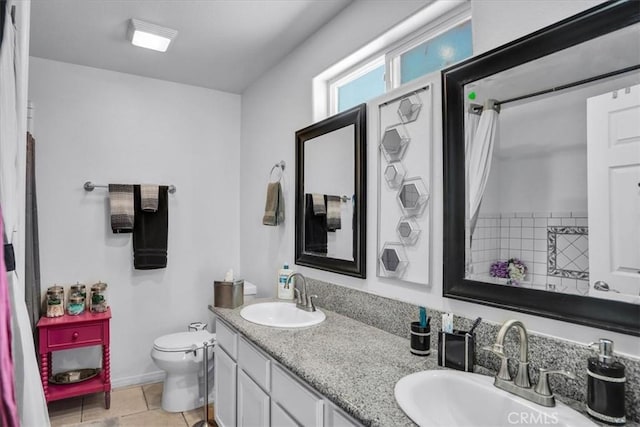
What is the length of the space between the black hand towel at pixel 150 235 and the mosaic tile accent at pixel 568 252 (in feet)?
9.25

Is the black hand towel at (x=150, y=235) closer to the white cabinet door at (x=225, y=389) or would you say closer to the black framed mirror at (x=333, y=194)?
the white cabinet door at (x=225, y=389)

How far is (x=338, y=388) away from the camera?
1.21 meters

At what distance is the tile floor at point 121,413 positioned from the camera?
2525 millimetres

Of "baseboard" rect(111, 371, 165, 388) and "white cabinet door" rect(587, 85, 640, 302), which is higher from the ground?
"white cabinet door" rect(587, 85, 640, 302)

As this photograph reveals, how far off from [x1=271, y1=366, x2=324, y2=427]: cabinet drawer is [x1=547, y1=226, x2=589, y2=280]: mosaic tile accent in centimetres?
87

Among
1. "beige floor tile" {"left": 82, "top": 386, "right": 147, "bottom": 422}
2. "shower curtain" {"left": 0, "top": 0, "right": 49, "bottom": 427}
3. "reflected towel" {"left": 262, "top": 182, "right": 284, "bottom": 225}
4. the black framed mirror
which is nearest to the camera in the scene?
"shower curtain" {"left": 0, "top": 0, "right": 49, "bottom": 427}

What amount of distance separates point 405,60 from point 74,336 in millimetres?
2799

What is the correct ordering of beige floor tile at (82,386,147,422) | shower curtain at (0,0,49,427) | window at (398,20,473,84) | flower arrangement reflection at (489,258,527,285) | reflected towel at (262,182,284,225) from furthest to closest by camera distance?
reflected towel at (262,182,284,225) < beige floor tile at (82,386,147,422) < window at (398,20,473,84) < flower arrangement reflection at (489,258,527,285) < shower curtain at (0,0,49,427)

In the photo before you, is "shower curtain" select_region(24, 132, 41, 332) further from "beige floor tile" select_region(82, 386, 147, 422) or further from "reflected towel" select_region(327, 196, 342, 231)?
"reflected towel" select_region(327, 196, 342, 231)

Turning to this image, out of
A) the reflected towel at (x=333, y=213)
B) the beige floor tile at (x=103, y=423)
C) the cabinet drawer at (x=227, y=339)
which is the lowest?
the beige floor tile at (x=103, y=423)

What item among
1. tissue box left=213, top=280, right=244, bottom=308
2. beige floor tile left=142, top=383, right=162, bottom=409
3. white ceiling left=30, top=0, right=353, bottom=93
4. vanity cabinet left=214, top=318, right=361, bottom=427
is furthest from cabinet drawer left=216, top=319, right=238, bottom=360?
white ceiling left=30, top=0, right=353, bottom=93

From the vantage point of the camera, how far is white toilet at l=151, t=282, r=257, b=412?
8.36ft

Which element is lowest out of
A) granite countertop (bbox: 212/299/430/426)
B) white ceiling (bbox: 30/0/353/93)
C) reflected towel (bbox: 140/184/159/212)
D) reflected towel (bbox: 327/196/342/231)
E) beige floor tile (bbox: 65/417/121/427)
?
beige floor tile (bbox: 65/417/121/427)

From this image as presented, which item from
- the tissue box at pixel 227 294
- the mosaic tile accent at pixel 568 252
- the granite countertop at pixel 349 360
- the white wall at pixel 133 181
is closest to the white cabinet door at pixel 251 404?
the granite countertop at pixel 349 360
